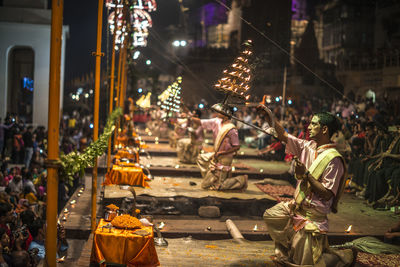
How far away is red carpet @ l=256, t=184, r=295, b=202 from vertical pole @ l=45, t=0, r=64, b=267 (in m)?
7.79

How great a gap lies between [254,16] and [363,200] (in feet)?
18.8

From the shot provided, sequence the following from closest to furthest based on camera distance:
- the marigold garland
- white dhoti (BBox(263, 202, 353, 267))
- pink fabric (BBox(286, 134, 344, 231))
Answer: pink fabric (BBox(286, 134, 344, 231)) < white dhoti (BBox(263, 202, 353, 267)) < the marigold garland

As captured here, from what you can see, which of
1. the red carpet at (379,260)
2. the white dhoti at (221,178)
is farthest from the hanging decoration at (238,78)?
the white dhoti at (221,178)

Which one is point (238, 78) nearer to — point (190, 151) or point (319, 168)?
point (319, 168)

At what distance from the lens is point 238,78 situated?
6.50 meters

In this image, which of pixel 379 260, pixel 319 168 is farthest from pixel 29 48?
pixel 319 168

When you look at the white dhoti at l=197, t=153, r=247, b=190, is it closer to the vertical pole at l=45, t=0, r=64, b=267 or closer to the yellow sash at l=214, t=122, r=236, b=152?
the yellow sash at l=214, t=122, r=236, b=152

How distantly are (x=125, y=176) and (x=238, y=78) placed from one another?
5615mm

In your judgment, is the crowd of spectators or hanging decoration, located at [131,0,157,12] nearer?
the crowd of spectators

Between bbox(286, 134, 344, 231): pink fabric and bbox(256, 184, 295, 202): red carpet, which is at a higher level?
bbox(286, 134, 344, 231): pink fabric

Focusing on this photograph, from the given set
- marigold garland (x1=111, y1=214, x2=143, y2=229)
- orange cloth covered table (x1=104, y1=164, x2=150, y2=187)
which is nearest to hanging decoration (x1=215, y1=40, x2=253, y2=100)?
marigold garland (x1=111, y1=214, x2=143, y2=229)

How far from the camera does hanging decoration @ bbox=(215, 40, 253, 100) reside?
21.0 feet

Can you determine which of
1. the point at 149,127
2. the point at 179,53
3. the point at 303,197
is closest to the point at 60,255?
the point at 303,197

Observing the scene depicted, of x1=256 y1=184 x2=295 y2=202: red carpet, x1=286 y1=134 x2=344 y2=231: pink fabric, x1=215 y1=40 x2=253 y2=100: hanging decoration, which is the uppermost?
x1=215 y1=40 x2=253 y2=100: hanging decoration
